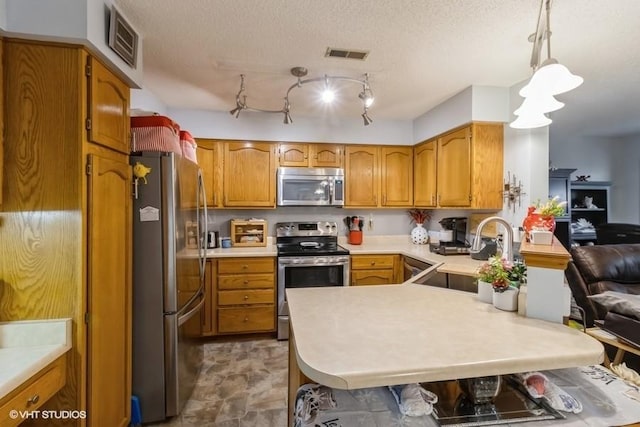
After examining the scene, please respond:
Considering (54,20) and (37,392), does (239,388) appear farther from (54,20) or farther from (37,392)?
(54,20)

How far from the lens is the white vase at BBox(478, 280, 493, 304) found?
1.38 metres

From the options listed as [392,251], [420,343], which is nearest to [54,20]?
[420,343]

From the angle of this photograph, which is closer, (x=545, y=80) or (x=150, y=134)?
(x=545, y=80)

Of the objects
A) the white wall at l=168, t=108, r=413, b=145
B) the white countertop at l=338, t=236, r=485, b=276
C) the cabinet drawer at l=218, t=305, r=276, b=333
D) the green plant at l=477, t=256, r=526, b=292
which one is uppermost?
the white wall at l=168, t=108, r=413, b=145

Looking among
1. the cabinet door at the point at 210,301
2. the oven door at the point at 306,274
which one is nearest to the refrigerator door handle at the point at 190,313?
the cabinet door at the point at 210,301

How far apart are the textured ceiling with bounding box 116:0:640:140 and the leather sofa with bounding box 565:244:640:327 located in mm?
1421

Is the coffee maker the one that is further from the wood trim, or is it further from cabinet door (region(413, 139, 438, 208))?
the wood trim

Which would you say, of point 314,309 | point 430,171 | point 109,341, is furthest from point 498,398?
point 430,171

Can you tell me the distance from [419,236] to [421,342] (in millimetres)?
2958

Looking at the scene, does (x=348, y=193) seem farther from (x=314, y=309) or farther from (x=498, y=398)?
(x=498, y=398)

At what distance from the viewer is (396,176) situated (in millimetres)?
3756

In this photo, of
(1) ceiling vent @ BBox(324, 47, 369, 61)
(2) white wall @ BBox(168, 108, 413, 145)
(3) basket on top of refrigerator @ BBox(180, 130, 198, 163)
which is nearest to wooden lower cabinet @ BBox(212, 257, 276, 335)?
(3) basket on top of refrigerator @ BBox(180, 130, 198, 163)

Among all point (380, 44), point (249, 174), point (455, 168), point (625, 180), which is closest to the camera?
point (380, 44)

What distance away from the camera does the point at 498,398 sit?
101 cm
